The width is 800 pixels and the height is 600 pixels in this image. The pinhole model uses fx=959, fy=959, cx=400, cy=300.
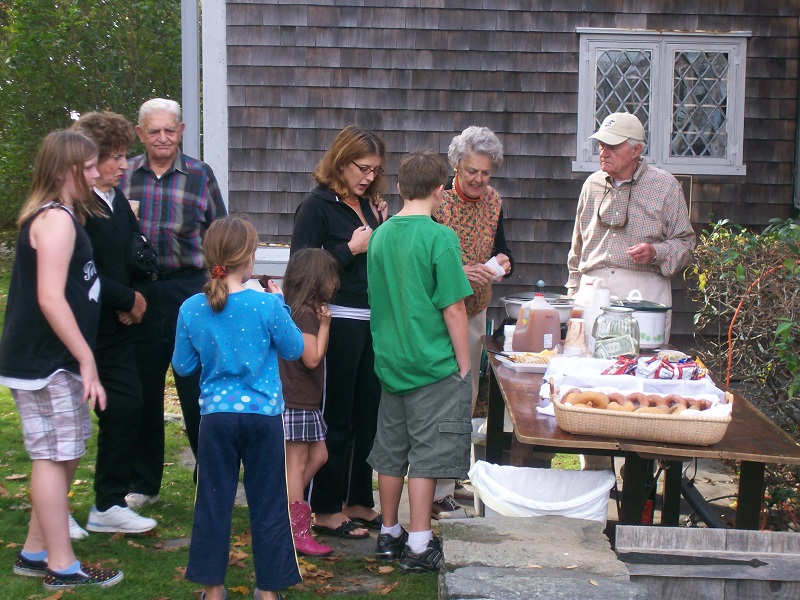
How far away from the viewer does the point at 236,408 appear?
3139 mm

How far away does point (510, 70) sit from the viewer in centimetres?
720

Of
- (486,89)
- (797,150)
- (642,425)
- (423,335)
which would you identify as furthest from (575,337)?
(797,150)

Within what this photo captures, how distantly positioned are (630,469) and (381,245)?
1.33 m

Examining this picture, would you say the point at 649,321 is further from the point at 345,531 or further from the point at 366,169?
the point at 345,531

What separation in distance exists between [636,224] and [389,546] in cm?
200

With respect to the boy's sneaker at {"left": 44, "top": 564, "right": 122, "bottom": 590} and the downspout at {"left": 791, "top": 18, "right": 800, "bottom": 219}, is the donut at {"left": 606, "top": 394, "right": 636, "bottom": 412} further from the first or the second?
the downspout at {"left": 791, "top": 18, "right": 800, "bottom": 219}

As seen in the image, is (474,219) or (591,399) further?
(474,219)

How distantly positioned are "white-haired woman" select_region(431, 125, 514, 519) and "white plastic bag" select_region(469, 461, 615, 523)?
134cm

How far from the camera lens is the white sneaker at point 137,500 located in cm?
453

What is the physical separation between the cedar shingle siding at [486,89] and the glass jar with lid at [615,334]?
362 cm

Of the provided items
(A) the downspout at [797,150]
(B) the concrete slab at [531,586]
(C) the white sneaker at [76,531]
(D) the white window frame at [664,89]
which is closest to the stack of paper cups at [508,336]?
(B) the concrete slab at [531,586]

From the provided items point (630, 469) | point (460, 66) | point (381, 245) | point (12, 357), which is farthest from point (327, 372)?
point (460, 66)

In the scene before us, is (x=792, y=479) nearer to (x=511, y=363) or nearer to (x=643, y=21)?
(x=511, y=363)

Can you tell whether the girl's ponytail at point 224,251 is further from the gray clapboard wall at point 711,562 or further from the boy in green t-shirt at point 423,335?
the gray clapboard wall at point 711,562
